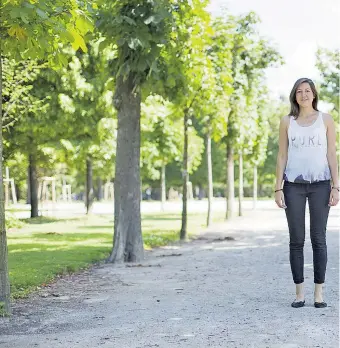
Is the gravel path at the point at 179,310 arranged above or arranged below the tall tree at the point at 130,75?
below

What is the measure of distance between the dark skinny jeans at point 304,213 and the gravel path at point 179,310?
1.49 ft

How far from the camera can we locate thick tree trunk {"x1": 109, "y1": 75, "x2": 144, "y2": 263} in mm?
11508

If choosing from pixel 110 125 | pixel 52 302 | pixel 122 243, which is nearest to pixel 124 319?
pixel 52 302

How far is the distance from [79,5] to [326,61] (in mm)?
19446

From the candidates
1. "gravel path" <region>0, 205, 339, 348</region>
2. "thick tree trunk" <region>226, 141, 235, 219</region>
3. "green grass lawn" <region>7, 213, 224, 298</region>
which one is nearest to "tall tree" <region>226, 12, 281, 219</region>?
"thick tree trunk" <region>226, 141, 235, 219</region>

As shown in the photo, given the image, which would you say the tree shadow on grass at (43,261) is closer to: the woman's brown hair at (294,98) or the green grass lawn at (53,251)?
the green grass lawn at (53,251)

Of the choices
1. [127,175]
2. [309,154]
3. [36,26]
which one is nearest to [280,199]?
[309,154]

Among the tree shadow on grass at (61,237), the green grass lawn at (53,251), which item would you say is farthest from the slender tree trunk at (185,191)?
the tree shadow on grass at (61,237)

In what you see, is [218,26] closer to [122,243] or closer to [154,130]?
[122,243]

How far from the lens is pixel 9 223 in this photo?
2038 cm

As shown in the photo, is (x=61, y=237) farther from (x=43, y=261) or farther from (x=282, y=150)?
(x=282, y=150)

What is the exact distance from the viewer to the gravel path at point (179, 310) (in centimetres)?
507

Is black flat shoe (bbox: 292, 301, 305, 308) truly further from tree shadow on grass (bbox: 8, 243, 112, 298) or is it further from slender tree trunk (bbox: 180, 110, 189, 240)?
slender tree trunk (bbox: 180, 110, 189, 240)

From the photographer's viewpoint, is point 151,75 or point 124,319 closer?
point 124,319
